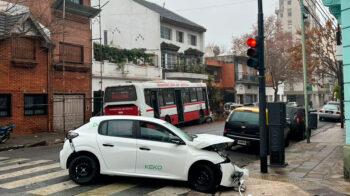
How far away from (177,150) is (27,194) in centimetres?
314

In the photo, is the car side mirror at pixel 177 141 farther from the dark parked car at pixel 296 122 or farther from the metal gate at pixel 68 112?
the metal gate at pixel 68 112

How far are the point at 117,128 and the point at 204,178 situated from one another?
2228 millimetres

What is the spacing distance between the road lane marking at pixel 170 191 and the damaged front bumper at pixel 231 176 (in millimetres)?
797

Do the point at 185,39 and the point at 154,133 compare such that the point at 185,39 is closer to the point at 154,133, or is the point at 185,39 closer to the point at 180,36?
the point at 180,36

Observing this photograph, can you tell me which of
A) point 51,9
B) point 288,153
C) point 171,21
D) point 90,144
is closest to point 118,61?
point 51,9

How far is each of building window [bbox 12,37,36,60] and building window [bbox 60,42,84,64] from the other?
184 cm

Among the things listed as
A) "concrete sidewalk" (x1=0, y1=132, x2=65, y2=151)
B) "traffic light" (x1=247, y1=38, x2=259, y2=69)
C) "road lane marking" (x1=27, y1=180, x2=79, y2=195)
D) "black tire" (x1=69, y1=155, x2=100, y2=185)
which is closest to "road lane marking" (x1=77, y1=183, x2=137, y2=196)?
"black tire" (x1=69, y1=155, x2=100, y2=185)

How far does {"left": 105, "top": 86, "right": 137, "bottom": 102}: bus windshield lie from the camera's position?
57.6 ft

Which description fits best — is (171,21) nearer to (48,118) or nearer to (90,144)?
(48,118)

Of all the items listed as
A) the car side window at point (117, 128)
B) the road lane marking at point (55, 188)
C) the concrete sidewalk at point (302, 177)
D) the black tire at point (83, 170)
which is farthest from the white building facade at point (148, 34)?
the road lane marking at point (55, 188)

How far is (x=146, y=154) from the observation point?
277 inches

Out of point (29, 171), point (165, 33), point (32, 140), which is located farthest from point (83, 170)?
point (165, 33)

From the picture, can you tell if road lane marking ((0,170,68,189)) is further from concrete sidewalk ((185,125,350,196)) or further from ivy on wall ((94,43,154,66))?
ivy on wall ((94,43,154,66))

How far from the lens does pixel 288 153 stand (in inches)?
472
